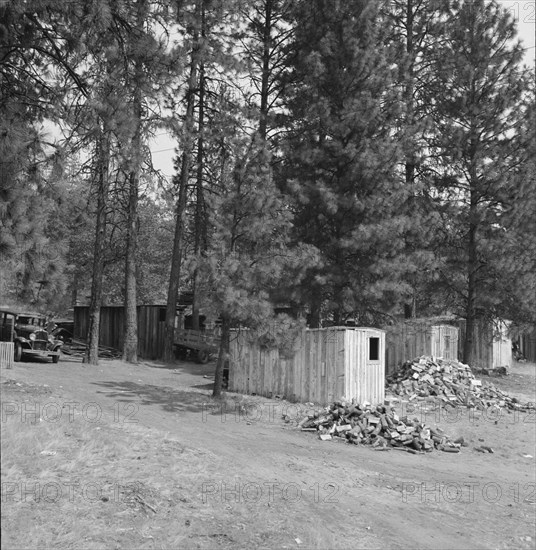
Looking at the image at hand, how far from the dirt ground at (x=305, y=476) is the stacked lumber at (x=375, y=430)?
398 millimetres

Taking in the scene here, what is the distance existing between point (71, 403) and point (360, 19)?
16.3 meters

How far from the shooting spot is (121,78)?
10.4m

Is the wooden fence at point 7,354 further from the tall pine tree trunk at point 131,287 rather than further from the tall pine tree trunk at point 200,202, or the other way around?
the tall pine tree trunk at point 200,202

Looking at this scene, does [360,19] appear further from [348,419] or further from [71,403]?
[71,403]

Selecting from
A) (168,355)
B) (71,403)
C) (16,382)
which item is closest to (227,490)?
(71,403)

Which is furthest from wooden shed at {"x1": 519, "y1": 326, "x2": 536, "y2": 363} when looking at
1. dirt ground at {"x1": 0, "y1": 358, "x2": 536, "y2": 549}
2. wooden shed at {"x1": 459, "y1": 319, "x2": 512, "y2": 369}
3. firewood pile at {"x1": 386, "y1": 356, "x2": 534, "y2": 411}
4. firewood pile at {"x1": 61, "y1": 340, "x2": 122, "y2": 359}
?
firewood pile at {"x1": 61, "y1": 340, "x2": 122, "y2": 359}

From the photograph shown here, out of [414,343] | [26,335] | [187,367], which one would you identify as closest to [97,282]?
[26,335]

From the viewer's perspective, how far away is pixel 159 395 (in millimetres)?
15703

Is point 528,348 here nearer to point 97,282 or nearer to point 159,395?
point 97,282

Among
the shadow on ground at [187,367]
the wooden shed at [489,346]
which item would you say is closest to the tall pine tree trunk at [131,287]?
the shadow on ground at [187,367]

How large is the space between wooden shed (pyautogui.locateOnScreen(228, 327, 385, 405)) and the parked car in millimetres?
8422

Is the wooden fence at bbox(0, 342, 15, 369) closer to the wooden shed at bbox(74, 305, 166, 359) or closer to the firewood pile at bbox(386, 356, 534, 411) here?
the wooden shed at bbox(74, 305, 166, 359)

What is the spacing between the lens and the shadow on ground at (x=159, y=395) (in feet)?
47.4

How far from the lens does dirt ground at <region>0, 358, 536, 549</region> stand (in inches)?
264
